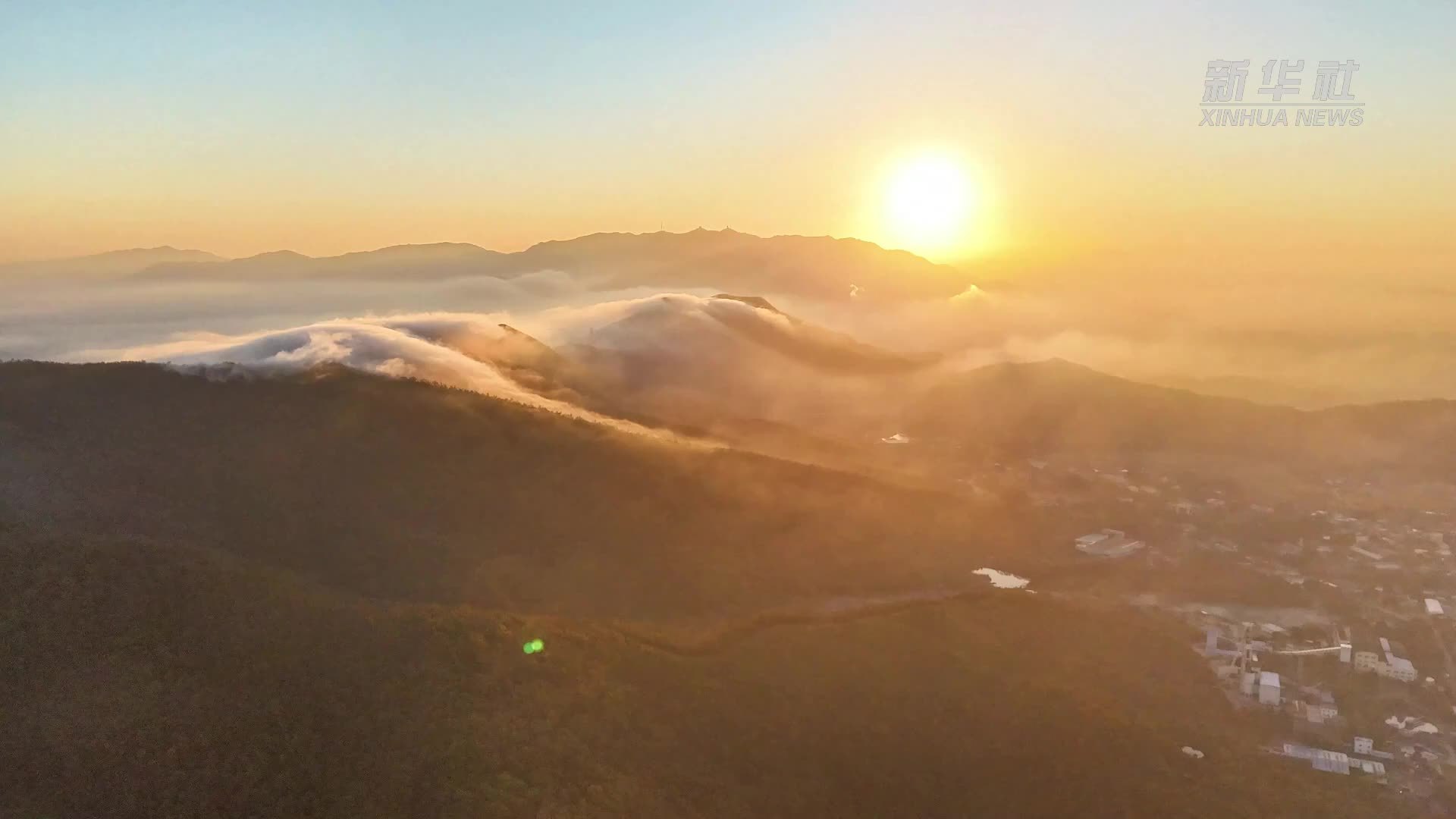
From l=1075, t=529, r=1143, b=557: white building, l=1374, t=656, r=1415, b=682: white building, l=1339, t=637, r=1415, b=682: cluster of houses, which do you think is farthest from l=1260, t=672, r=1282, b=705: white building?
l=1075, t=529, r=1143, b=557: white building

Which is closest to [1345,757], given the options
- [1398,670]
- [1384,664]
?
[1398,670]

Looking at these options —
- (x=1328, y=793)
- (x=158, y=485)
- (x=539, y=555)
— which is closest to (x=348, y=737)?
(x=539, y=555)

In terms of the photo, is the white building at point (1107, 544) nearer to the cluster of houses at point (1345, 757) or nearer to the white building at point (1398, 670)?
the white building at point (1398, 670)

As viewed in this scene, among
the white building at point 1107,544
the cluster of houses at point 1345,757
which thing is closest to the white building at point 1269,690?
the cluster of houses at point 1345,757

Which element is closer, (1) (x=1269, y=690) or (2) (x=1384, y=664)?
(1) (x=1269, y=690)

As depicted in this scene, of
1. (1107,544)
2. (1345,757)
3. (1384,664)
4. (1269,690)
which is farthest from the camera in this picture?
(1107,544)

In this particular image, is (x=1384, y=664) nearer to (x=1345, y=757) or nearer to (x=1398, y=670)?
(x=1398, y=670)

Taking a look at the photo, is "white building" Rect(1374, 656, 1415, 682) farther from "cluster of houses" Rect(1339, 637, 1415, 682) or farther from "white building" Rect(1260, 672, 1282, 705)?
"white building" Rect(1260, 672, 1282, 705)

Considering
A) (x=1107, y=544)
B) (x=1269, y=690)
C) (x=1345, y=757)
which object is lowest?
(x=1345, y=757)

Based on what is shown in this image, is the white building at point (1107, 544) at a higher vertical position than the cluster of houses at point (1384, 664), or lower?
higher
